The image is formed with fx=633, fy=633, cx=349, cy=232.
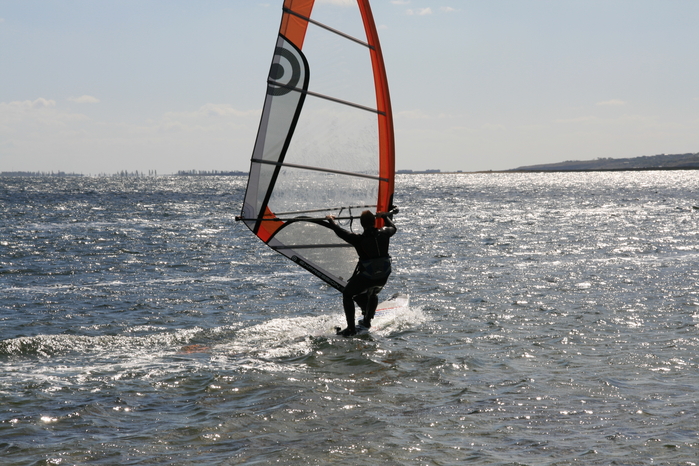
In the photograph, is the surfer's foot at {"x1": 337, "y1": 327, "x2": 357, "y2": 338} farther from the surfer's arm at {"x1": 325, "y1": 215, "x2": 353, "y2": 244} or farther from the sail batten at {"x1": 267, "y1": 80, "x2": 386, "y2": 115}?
the sail batten at {"x1": 267, "y1": 80, "x2": 386, "y2": 115}

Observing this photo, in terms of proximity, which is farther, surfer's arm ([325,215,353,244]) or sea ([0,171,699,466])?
surfer's arm ([325,215,353,244])

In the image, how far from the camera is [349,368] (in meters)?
6.37

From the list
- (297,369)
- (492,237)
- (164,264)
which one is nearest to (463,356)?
(297,369)

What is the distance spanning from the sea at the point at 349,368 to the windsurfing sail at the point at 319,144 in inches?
51.3

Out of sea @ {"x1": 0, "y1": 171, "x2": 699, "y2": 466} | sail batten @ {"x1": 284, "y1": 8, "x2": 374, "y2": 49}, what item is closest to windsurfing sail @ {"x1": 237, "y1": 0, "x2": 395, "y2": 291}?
sail batten @ {"x1": 284, "y1": 8, "x2": 374, "y2": 49}

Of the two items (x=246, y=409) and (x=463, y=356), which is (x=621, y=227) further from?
(x=246, y=409)

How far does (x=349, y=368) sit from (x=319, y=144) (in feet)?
8.38

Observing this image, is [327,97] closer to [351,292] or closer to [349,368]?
[351,292]

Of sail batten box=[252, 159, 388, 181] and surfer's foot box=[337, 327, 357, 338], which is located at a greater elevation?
sail batten box=[252, 159, 388, 181]

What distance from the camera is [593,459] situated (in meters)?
3.98

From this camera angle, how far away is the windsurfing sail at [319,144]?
6.81 metres

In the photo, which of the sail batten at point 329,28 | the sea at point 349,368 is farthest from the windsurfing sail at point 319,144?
the sea at point 349,368

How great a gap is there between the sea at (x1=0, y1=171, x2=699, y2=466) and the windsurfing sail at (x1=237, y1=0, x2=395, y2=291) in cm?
130

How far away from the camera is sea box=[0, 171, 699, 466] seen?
14.1 ft
